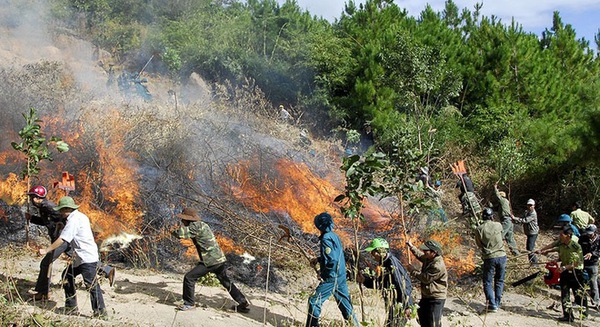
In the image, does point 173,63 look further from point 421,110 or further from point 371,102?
point 421,110

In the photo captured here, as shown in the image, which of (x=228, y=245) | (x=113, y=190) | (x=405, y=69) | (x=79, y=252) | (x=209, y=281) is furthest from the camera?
(x=405, y=69)

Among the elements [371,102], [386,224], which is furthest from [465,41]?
[386,224]

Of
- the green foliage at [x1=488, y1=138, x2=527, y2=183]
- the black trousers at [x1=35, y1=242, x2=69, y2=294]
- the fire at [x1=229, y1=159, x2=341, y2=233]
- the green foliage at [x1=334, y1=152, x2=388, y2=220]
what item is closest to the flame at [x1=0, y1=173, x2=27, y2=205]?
the black trousers at [x1=35, y1=242, x2=69, y2=294]

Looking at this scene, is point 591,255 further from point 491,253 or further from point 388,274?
point 388,274

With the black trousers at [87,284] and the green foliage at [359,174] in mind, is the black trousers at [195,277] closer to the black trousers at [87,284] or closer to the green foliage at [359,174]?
the black trousers at [87,284]

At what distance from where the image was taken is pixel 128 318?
604 cm

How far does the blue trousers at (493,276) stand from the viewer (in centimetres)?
750

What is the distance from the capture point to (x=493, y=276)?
25.0 ft

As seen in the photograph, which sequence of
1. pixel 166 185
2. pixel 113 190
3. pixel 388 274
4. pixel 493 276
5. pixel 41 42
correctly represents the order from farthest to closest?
pixel 41 42, pixel 166 185, pixel 113 190, pixel 493 276, pixel 388 274

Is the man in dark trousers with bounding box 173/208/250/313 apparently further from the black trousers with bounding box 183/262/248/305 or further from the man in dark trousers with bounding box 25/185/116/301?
the man in dark trousers with bounding box 25/185/116/301

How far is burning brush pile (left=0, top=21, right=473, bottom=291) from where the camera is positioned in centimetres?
859

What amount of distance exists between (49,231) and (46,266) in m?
0.58

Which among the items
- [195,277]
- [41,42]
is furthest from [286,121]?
[195,277]

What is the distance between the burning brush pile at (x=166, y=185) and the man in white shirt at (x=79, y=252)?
6.45 ft
